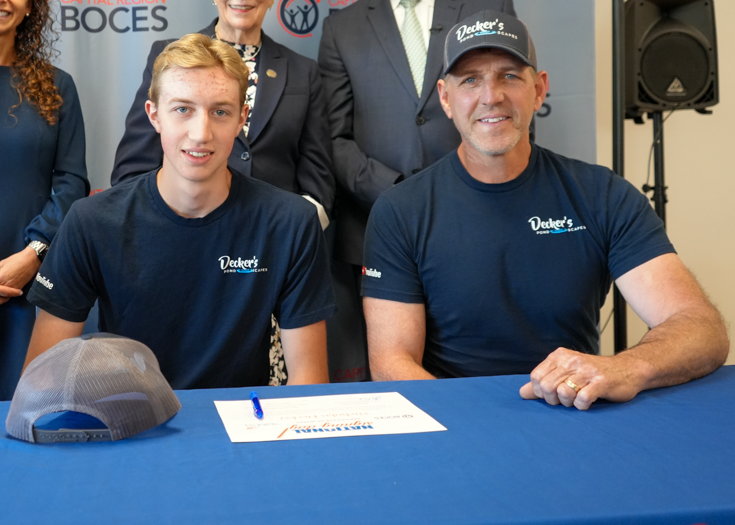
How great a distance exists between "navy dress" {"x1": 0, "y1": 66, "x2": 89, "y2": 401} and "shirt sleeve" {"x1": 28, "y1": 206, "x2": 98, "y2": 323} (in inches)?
19.1

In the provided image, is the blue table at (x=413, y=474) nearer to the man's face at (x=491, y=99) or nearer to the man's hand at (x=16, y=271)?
the man's face at (x=491, y=99)

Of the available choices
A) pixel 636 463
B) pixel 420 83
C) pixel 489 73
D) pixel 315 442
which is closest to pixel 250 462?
pixel 315 442

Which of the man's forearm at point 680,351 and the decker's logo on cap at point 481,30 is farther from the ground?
the decker's logo on cap at point 481,30

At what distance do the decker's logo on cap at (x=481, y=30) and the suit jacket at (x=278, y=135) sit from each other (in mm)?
694

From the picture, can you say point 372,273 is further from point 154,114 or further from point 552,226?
point 154,114

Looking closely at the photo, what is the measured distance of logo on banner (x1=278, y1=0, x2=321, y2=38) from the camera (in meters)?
2.84

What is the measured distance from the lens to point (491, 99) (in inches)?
73.4

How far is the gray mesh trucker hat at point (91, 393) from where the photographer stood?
982 millimetres

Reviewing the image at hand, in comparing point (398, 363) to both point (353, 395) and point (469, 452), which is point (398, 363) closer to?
point (353, 395)

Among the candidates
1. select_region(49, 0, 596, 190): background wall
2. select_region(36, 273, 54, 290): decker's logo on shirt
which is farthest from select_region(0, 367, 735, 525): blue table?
select_region(49, 0, 596, 190): background wall

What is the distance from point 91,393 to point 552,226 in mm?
1189

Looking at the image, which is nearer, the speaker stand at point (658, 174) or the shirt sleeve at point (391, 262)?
the shirt sleeve at point (391, 262)

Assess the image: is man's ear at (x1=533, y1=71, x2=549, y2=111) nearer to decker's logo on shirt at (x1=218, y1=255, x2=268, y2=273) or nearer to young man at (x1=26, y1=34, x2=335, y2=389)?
young man at (x1=26, y1=34, x2=335, y2=389)

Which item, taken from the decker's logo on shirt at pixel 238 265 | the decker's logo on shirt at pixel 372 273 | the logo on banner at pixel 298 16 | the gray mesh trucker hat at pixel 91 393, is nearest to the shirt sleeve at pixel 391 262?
the decker's logo on shirt at pixel 372 273
